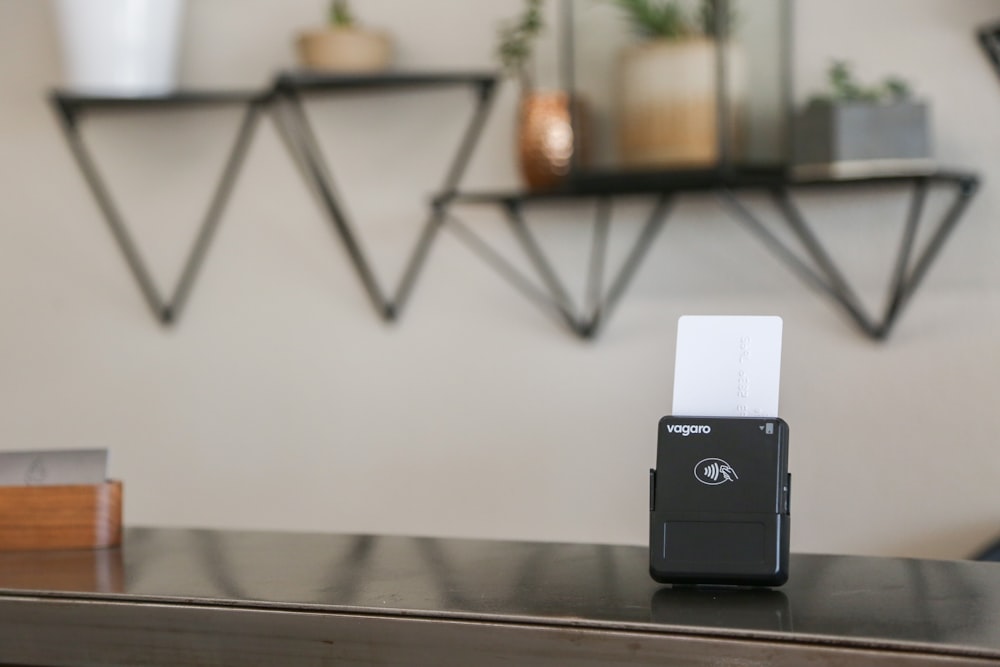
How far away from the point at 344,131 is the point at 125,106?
0.45m

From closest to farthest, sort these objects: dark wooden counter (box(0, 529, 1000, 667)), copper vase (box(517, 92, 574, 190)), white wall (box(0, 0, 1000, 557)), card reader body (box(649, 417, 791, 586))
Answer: dark wooden counter (box(0, 529, 1000, 667)) → card reader body (box(649, 417, 791, 586)) → white wall (box(0, 0, 1000, 557)) → copper vase (box(517, 92, 574, 190))

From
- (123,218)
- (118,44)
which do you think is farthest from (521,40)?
(123,218)

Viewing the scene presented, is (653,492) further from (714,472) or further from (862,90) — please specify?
(862,90)

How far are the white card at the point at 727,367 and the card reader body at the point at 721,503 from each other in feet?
0.06

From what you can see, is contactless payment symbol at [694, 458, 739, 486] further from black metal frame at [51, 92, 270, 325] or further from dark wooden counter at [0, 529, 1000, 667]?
black metal frame at [51, 92, 270, 325]

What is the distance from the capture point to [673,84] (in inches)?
72.9

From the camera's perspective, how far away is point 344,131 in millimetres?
2324

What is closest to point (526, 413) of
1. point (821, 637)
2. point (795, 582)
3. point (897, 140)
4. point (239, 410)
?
point (239, 410)

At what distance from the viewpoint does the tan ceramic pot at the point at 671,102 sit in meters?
1.82

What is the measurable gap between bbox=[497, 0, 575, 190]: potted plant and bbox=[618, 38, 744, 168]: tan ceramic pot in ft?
0.38

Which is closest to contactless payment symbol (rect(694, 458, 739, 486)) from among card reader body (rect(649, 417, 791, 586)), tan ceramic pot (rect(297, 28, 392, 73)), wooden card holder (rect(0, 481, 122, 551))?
card reader body (rect(649, 417, 791, 586))

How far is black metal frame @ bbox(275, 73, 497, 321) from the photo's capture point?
2.14 meters

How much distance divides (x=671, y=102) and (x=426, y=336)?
0.69 m

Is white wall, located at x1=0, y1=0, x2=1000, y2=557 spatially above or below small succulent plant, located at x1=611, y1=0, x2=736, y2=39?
below
